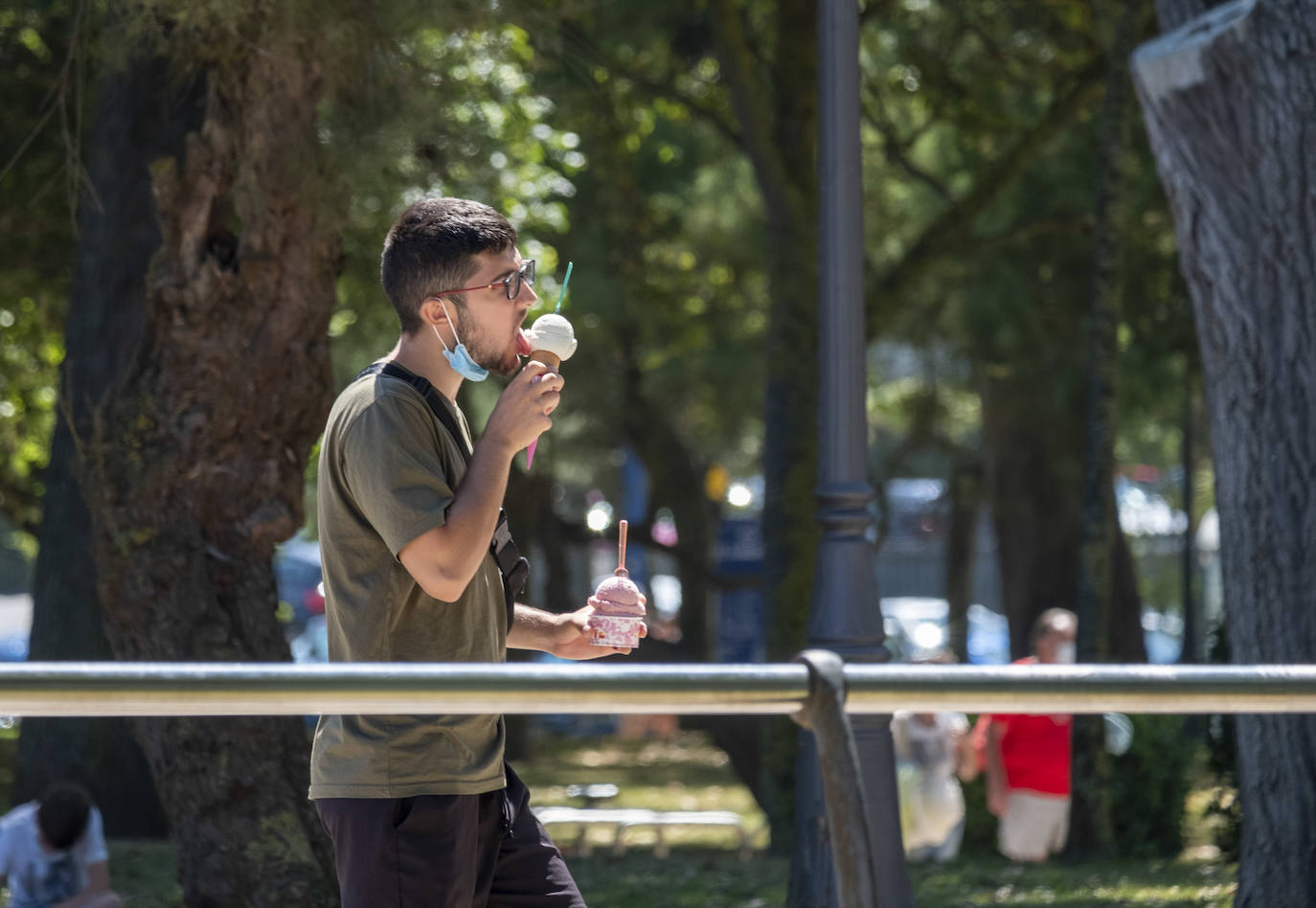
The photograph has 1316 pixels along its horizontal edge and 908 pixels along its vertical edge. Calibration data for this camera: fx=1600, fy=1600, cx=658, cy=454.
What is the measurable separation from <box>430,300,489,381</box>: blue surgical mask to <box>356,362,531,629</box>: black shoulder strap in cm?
6

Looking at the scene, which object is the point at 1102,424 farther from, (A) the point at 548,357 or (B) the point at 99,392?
(A) the point at 548,357

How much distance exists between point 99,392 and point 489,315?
4.69m

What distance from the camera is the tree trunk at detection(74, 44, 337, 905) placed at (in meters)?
5.89

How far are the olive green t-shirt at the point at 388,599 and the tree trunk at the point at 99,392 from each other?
3696mm

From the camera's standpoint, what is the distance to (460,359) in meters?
2.97

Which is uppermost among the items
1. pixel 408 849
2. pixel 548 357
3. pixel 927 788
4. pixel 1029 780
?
pixel 548 357

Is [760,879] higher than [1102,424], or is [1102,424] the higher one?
[1102,424]

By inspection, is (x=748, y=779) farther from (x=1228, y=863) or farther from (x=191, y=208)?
(x=191, y=208)

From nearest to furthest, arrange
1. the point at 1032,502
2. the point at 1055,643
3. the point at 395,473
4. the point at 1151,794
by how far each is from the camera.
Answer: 1. the point at 395,473
2. the point at 1055,643
3. the point at 1151,794
4. the point at 1032,502

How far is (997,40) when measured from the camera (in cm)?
1407

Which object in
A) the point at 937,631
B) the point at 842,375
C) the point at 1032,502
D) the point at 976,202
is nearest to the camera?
the point at 842,375

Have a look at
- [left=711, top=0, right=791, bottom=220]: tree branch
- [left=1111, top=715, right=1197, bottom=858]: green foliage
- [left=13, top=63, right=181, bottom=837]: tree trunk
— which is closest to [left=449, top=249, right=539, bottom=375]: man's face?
[left=13, top=63, right=181, bottom=837]: tree trunk

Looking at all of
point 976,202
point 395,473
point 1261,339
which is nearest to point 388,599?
point 395,473

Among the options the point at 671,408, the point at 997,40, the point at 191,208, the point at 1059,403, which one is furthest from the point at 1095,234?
the point at 671,408
